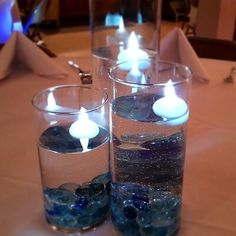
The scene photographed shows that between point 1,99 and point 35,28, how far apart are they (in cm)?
350

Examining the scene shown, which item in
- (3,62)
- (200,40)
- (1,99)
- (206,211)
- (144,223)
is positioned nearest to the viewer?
(144,223)

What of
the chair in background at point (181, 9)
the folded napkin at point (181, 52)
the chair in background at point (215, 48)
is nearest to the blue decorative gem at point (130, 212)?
the folded napkin at point (181, 52)

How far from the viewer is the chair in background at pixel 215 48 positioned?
1.51 meters

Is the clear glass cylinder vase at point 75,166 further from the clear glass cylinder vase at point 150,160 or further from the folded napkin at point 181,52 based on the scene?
the folded napkin at point 181,52

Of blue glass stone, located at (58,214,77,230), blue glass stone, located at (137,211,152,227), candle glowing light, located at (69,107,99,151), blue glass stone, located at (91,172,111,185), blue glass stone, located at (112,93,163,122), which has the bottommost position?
blue glass stone, located at (58,214,77,230)

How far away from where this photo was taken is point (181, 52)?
3.84ft

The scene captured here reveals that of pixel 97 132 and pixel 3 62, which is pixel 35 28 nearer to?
pixel 3 62

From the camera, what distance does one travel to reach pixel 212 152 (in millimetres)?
752

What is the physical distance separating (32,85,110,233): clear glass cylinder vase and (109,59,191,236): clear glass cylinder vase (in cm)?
3

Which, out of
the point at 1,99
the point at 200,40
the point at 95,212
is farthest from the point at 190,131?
the point at 200,40

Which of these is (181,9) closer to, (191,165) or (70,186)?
(191,165)

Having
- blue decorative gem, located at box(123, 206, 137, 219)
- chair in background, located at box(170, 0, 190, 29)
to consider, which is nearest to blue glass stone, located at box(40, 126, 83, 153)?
blue decorative gem, located at box(123, 206, 137, 219)

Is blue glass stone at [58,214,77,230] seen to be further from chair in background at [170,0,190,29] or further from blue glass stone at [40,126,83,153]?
chair in background at [170,0,190,29]

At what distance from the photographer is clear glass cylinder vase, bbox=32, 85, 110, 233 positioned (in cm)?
52
